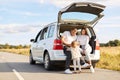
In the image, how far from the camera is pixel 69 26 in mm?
16453

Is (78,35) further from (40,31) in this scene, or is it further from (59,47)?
(40,31)

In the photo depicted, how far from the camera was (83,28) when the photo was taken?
54.1 ft

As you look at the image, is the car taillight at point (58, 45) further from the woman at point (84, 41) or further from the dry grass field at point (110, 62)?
the dry grass field at point (110, 62)

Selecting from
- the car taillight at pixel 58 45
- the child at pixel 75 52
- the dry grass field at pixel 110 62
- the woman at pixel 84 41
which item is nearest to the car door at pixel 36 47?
the dry grass field at pixel 110 62

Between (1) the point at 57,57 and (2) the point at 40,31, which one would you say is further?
(2) the point at 40,31

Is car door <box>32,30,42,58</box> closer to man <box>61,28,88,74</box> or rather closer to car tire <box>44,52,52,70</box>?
car tire <box>44,52,52,70</box>

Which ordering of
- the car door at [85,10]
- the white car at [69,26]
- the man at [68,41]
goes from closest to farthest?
the man at [68,41] → the car door at [85,10] → the white car at [69,26]

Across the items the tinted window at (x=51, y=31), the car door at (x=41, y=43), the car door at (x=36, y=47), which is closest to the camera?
the tinted window at (x=51, y=31)

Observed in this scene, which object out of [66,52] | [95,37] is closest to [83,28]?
[95,37]

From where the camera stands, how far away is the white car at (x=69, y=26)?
1553 cm

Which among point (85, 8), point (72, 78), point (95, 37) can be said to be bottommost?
point (72, 78)

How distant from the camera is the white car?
611 inches

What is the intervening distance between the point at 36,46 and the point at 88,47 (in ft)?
13.3

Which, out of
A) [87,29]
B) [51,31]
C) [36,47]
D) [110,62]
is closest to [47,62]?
[51,31]
